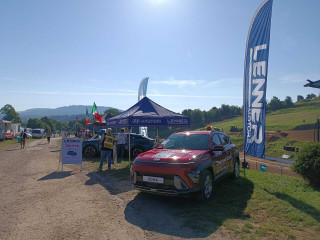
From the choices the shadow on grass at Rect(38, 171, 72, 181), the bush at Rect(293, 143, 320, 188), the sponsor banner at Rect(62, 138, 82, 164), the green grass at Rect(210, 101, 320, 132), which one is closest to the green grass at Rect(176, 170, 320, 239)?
the bush at Rect(293, 143, 320, 188)

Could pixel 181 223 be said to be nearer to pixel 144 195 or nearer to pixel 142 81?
pixel 144 195

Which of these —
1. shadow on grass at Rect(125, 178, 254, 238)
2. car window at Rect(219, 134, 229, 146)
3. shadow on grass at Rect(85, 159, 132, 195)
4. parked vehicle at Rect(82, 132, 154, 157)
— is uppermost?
car window at Rect(219, 134, 229, 146)

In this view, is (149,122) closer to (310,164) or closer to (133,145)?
(133,145)

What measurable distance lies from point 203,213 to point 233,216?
0.58 meters

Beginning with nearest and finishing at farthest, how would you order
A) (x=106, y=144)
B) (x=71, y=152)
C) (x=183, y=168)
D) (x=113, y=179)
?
(x=183, y=168), (x=113, y=179), (x=106, y=144), (x=71, y=152)

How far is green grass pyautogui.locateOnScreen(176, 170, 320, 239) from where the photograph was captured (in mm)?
3922

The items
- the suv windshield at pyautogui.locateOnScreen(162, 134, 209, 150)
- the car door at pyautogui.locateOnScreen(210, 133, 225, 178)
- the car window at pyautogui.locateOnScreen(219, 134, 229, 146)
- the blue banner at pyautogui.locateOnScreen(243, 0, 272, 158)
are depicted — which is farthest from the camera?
the blue banner at pyautogui.locateOnScreen(243, 0, 272, 158)

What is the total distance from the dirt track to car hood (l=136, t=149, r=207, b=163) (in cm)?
104

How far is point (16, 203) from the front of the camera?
5.36m

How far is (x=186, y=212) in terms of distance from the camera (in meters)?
4.78

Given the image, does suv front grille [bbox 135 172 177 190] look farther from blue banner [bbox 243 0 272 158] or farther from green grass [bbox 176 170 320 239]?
blue banner [bbox 243 0 272 158]

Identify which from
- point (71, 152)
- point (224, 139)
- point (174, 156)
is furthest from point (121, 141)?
point (174, 156)

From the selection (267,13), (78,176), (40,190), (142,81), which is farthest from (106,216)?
(142,81)

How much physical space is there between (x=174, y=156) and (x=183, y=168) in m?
0.48
